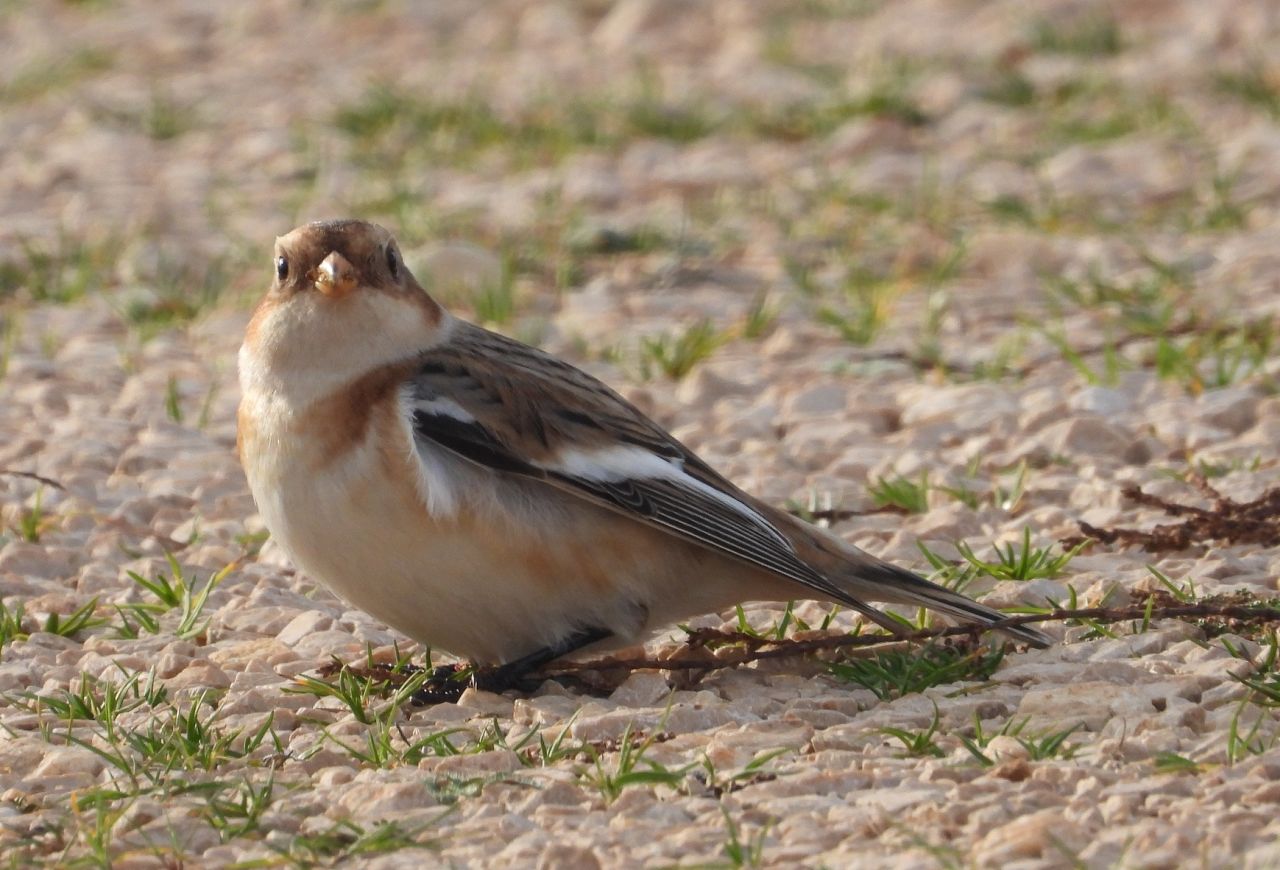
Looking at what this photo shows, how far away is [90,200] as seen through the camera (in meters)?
10.1

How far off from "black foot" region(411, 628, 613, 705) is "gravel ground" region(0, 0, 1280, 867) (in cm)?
13

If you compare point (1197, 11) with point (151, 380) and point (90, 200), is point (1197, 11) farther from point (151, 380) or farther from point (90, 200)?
point (151, 380)

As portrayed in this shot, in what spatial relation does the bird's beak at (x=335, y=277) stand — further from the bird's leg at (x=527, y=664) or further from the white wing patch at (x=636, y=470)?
the bird's leg at (x=527, y=664)

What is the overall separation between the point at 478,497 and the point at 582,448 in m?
0.29

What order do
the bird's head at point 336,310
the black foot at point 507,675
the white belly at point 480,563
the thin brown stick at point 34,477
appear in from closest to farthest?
the white belly at point 480,563, the black foot at point 507,675, the bird's head at point 336,310, the thin brown stick at point 34,477

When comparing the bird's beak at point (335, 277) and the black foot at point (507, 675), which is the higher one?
the bird's beak at point (335, 277)

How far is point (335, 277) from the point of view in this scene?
204 inches

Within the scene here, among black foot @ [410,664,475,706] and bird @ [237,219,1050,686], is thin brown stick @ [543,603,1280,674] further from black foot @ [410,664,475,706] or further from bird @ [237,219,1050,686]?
black foot @ [410,664,475,706]

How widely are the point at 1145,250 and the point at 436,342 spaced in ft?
13.6

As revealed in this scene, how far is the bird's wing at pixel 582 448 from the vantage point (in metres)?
5.02

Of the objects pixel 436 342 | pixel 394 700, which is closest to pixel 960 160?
pixel 436 342

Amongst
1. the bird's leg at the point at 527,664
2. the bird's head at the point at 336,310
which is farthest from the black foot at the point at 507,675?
the bird's head at the point at 336,310

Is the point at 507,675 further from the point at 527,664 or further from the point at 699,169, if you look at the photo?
the point at 699,169

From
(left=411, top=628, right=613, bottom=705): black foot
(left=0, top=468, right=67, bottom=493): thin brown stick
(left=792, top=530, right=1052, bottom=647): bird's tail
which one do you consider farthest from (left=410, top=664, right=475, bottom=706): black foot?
(left=0, top=468, right=67, bottom=493): thin brown stick
